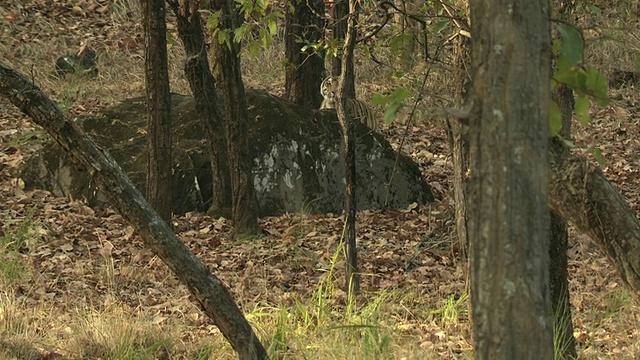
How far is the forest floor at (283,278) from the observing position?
5.04 m

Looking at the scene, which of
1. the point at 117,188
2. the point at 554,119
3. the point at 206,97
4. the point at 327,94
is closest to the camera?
the point at 554,119

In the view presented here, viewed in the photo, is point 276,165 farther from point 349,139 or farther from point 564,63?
point 564,63

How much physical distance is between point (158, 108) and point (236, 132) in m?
0.77

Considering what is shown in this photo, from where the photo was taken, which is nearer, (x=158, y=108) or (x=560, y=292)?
(x=560, y=292)

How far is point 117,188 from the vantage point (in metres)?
4.03

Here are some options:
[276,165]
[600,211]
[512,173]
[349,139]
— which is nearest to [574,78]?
[512,173]

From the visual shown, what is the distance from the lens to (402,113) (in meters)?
13.2

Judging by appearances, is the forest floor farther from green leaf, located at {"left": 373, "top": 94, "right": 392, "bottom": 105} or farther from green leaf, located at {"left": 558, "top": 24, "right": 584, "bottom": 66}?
green leaf, located at {"left": 558, "top": 24, "right": 584, "bottom": 66}

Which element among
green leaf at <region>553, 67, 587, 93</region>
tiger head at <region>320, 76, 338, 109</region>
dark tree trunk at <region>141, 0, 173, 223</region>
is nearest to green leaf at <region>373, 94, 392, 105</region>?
green leaf at <region>553, 67, 587, 93</region>

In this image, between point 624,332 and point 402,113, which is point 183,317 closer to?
point 624,332

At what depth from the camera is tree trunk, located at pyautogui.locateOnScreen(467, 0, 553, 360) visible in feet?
7.52

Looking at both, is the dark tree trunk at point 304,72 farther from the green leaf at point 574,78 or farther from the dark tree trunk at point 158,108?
the green leaf at point 574,78

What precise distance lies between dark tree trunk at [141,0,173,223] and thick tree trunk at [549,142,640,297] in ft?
17.7

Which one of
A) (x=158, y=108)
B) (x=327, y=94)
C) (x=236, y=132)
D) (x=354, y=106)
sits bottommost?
(x=236, y=132)
